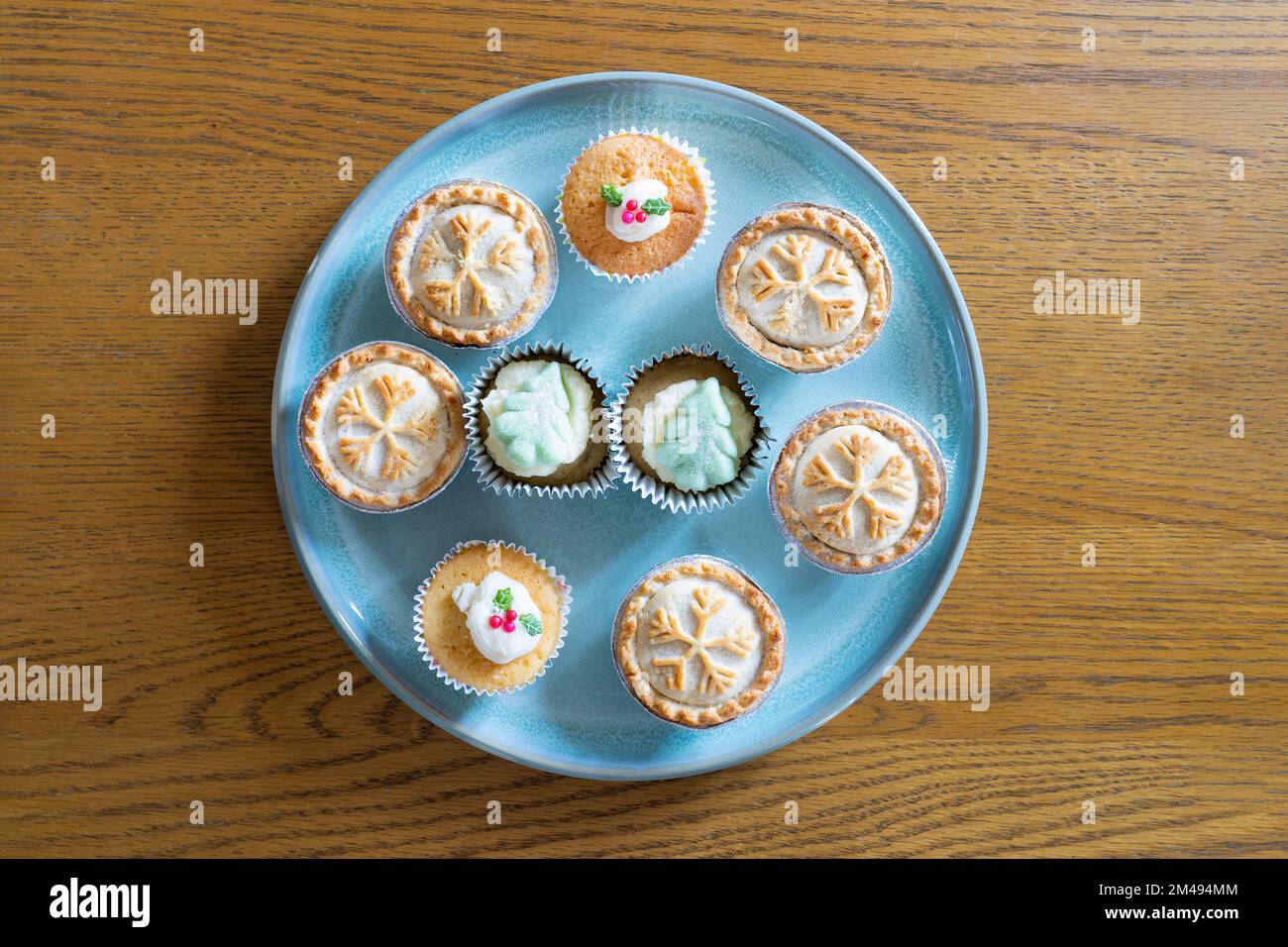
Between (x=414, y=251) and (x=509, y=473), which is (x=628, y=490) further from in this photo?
(x=414, y=251)

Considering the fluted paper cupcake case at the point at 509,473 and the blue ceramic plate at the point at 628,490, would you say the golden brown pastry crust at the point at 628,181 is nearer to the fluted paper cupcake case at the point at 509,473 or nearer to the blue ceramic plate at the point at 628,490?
the blue ceramic plate at the point at 628,490

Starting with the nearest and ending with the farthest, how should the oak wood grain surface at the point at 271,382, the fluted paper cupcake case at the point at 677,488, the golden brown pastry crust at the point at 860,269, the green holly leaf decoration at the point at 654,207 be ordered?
the green holly leaf decoration at the point at 654,207
the golden brown pastry crust at the point at 860,269
the fluted paper cupcake case at the point at 677,488
the oak wood grain surface at the point at 271,382

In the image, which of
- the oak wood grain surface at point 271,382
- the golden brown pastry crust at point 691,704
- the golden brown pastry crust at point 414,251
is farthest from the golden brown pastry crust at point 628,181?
the golden brown pastry crust at point 691,704

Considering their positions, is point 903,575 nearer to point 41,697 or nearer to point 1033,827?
point 1033,827

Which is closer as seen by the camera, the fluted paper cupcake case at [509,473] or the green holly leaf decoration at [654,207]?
the green holly leaf decoration at [654,207]

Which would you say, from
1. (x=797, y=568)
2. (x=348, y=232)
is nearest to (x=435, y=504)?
(x=348, y=232)

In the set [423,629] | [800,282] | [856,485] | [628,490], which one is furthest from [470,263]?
[856,485]
